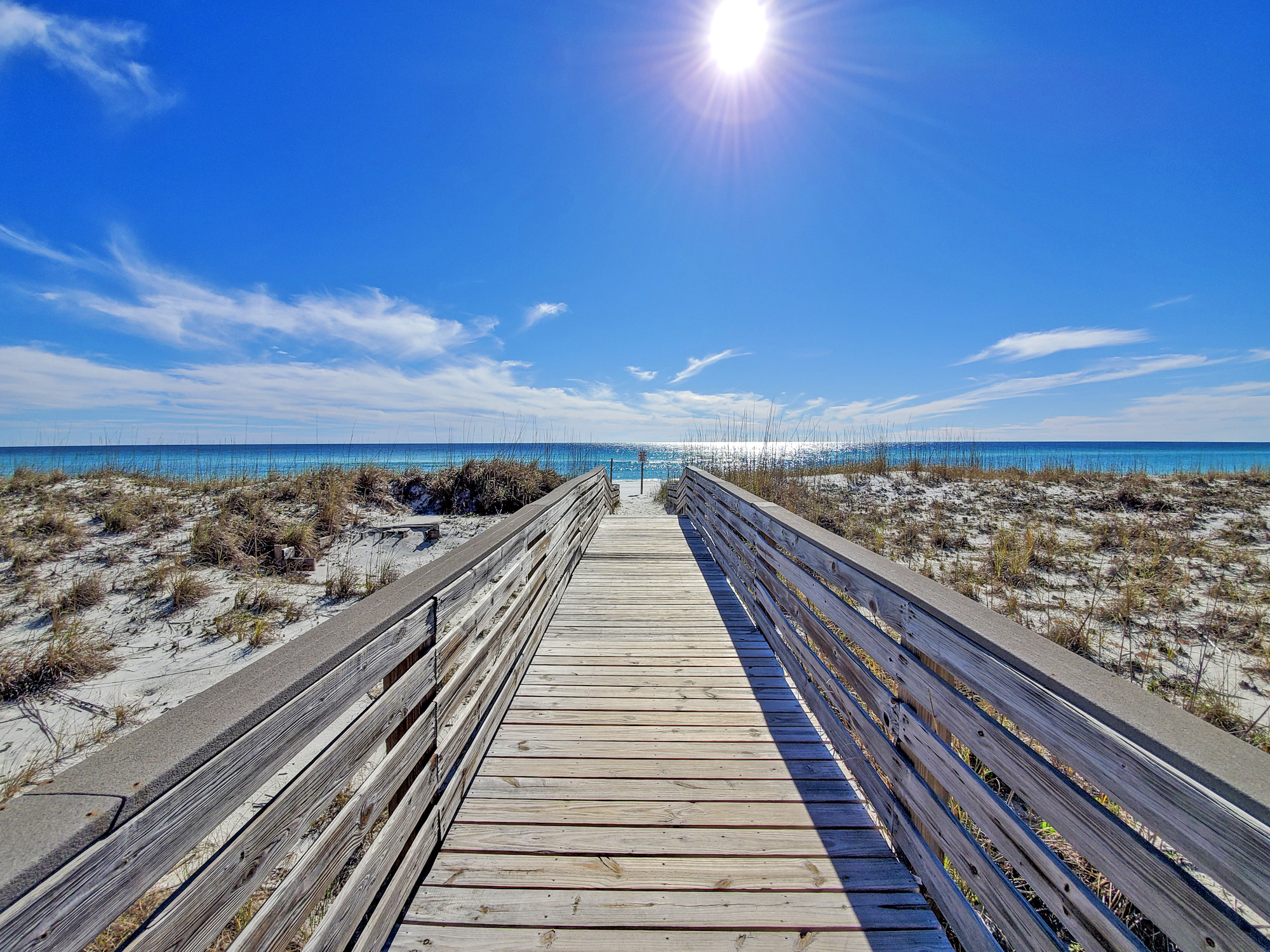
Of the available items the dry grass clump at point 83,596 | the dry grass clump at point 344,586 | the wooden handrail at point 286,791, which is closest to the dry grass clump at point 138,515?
the dry grass clump at point 83,596

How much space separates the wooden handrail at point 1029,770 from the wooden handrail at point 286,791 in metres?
1.49

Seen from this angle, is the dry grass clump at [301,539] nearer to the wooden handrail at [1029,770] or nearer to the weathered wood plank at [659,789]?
the weathered wood plank at [659,789]

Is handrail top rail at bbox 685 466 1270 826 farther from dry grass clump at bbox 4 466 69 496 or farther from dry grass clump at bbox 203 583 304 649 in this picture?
dry grass clump at bbox 4 466 69 496

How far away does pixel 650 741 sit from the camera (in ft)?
7.99

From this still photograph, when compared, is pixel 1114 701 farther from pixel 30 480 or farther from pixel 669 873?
pixel 30 480

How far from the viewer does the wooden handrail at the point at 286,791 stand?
0.69 metres

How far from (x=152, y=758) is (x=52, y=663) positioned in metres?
4.84

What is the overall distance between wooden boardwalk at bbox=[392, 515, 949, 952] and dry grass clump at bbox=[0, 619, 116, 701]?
12.2 ft

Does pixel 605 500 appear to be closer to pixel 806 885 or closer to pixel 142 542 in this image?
pixel 142 542

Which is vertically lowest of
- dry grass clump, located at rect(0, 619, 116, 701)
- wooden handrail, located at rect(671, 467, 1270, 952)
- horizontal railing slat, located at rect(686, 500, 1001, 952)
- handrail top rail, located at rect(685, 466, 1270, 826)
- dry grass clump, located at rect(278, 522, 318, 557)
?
dry grass clump, located at rect(0, 619, 116, 701)

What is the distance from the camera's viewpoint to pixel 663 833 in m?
1.87

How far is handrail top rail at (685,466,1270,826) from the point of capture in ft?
2.58

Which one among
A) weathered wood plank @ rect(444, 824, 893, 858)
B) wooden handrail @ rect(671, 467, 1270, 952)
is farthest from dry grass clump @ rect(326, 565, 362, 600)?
wooden handrail @ rect(671, 467, 1270, 952)

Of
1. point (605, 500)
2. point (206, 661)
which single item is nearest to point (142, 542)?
point (206, 661)
